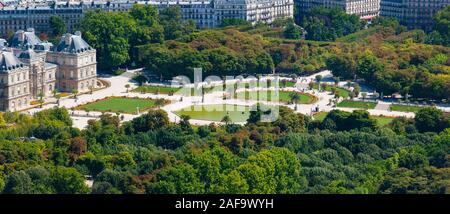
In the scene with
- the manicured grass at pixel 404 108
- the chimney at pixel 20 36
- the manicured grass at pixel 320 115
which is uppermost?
the chimney at pixel 20 36

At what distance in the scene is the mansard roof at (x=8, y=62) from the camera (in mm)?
46375

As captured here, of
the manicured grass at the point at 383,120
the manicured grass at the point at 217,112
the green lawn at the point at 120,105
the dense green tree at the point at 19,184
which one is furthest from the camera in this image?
the green lawn at the point at 120,105

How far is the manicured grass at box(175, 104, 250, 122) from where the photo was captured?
44.2m

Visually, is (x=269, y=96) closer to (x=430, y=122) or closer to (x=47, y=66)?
(x=430, y=122)

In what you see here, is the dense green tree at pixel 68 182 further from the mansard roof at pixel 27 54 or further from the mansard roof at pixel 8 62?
the mansard roof at pixel 27 54

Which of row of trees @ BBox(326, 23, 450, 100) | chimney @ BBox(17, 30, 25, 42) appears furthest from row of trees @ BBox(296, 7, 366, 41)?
chimney @ BBox(17, 30, 25, 42)

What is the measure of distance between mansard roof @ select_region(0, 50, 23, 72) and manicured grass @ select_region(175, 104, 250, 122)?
350 inches

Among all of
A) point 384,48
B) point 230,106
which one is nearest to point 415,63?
point 384,48

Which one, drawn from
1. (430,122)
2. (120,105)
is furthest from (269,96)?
(430,122)

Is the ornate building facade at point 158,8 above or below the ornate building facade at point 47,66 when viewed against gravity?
above

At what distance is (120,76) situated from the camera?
5594cm

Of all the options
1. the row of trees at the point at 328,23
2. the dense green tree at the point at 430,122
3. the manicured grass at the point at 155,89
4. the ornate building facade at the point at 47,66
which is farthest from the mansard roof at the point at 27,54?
the row of trees at the point at 328,23

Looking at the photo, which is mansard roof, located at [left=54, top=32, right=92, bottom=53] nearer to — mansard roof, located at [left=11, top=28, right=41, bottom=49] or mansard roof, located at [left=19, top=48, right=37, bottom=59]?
mansard roof, located at [left=11, top=28, right=41, bottom=49]

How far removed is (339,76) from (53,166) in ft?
87.0
